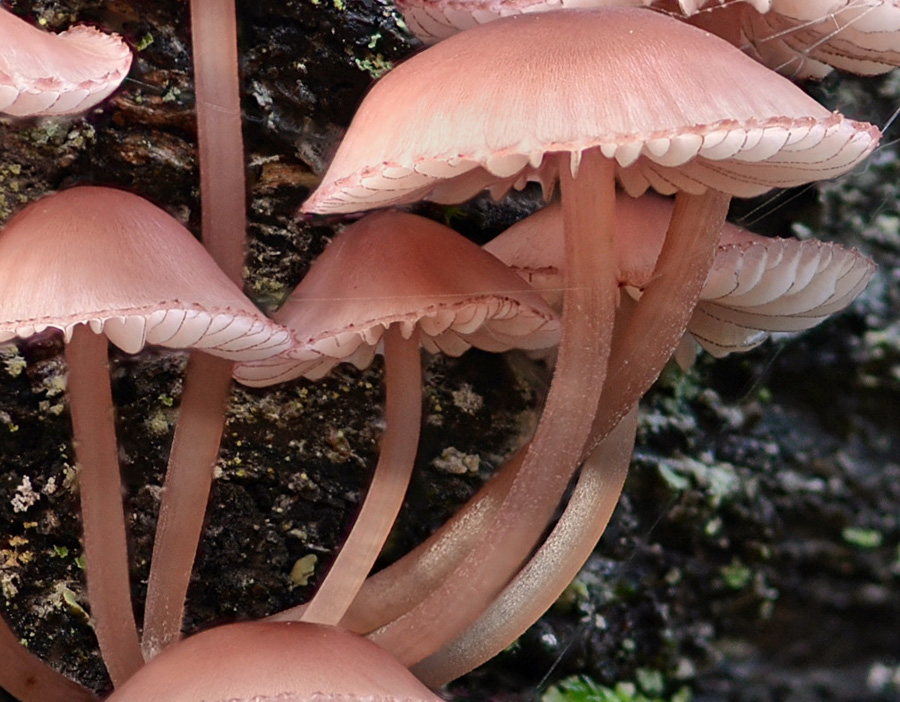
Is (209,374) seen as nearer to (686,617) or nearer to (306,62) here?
(306,62)

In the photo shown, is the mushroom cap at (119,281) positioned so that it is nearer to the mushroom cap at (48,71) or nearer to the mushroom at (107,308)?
the mushroom at (107,308)

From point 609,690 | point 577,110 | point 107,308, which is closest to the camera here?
point 577,110

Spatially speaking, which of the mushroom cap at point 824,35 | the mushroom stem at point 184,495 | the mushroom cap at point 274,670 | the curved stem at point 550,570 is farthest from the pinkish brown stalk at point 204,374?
the mushroom cap at point 824,35

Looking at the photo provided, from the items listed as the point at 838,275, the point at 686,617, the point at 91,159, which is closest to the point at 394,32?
the point at 91,159

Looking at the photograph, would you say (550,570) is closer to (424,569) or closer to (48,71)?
(424,569)

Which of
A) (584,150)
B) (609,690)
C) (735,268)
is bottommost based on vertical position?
(609,690)

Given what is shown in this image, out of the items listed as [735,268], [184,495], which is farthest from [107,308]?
[735,268]

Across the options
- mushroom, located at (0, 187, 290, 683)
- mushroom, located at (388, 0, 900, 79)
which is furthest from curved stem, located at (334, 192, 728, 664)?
mushroom, located at (0, 187, 290, 683)
